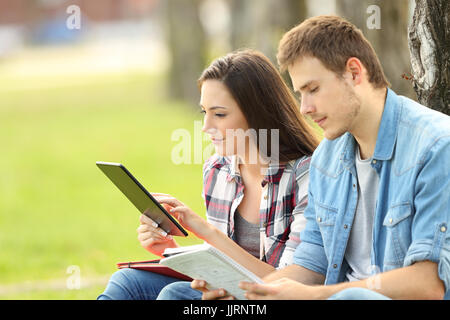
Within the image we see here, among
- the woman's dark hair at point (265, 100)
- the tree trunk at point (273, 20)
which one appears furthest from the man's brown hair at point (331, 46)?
the tree trunk at point (273, 20)

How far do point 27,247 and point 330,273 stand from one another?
626cm

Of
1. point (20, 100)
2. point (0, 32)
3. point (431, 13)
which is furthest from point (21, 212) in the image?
point (0, 32)

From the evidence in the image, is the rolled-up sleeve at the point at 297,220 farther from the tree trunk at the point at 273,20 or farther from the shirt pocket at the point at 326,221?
the tree trunk at the point at 273,20

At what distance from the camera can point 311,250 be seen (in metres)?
3.21

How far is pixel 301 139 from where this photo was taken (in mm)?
3609

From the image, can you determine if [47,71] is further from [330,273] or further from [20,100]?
[330,273]

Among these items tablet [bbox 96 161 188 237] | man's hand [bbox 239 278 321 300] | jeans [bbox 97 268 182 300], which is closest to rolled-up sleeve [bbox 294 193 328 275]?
man's hand [bbox 239 278 321 300]

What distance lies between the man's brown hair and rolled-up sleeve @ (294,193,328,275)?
2.03 feet

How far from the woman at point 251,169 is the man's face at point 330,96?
0.56 m

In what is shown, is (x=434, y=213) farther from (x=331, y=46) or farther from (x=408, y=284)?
(x=331, y=46)

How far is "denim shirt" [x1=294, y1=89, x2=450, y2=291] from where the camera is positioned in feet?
8.87

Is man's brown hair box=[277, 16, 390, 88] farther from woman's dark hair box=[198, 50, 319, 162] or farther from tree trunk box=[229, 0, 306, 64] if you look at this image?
tree trunk box=[229, 0, 306, 64]

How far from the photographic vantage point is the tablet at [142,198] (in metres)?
3.13

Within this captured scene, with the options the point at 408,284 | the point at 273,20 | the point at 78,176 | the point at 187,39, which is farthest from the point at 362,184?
the point at 187,39
